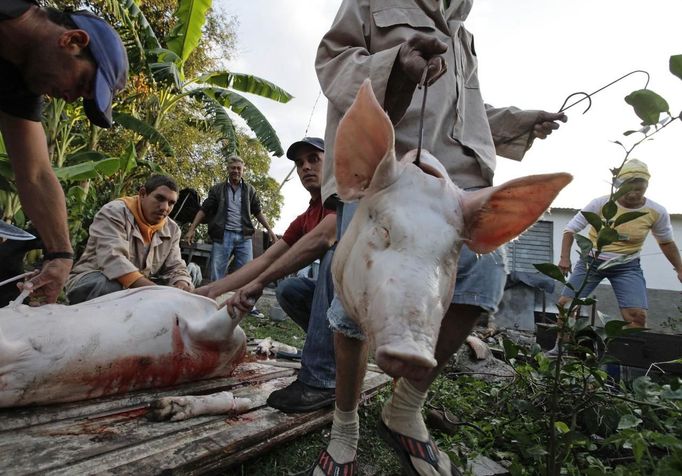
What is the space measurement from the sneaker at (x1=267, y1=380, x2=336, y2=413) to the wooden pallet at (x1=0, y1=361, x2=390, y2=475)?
0.04 m

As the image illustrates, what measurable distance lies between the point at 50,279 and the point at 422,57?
2.10 meters

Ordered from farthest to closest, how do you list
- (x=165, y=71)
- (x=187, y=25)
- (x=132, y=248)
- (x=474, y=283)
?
(x=187, y=25) → (x=165, y=71) → (x=132, y=248) → (x=474, y=283)

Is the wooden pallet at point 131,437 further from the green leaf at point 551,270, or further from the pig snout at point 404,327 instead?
the green leaf at point 551,270

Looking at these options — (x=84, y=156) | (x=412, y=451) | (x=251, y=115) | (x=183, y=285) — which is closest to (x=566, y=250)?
(x=412, y=451)

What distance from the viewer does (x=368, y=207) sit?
1372 millimetres

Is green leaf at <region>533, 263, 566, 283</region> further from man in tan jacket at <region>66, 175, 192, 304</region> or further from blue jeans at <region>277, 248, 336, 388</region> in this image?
man in tan jacket at <region>66, 175, 192, 304</region>

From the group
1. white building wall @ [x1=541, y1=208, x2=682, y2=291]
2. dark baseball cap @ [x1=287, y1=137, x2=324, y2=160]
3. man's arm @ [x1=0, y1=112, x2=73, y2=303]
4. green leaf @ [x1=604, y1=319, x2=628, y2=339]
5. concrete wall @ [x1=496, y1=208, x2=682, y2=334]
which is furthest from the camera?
white building wall @ [x1=541, y1=208, x2=682, y2=291]

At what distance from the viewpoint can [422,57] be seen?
1521 millimetres

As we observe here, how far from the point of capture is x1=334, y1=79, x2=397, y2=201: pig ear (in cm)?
131

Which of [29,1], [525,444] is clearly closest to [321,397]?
[525,444]

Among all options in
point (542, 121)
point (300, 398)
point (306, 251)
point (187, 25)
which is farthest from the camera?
point (187, 25)

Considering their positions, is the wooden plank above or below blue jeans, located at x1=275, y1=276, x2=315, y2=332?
below

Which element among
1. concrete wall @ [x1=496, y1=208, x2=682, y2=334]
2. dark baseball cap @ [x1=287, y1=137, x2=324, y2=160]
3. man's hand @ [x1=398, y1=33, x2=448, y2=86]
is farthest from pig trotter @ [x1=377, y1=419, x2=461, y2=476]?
concrete wall @ [x1=496, y1=208, x2=682, y2=334]

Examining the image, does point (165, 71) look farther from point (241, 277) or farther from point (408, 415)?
point (408, 415)
